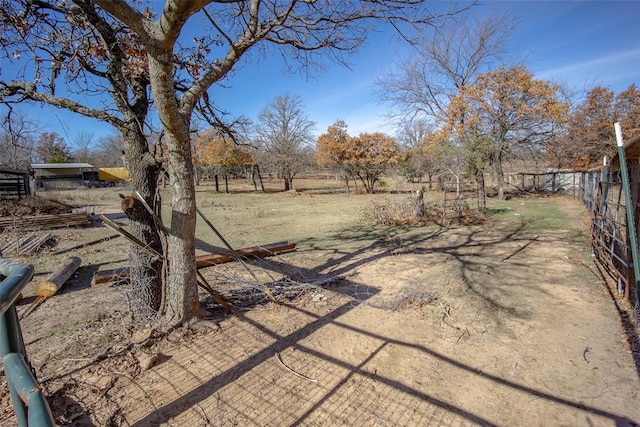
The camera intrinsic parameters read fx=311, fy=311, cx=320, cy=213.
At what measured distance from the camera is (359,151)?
2480cm

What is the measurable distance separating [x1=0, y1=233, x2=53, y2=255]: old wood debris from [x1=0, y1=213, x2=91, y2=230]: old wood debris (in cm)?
146

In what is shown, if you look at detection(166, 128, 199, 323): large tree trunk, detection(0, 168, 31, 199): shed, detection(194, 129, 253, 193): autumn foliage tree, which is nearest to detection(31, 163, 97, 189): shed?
detection(194, 129, 253, 193): autumn foliage tree

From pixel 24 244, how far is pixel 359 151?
20.7 metres

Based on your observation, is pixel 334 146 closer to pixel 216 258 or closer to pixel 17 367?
pixel 216 258

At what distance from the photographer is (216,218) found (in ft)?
44.4

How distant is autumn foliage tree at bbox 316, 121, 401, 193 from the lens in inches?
969

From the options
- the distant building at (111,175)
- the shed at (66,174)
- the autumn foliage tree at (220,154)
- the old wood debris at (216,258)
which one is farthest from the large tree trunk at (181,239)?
the distant building at (111,175)

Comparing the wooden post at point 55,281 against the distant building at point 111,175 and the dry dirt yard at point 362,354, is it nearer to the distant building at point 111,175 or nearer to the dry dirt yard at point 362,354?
the dry dirt yard at point 362,354

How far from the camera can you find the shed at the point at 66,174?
120ft

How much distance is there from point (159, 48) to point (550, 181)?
2635 cm

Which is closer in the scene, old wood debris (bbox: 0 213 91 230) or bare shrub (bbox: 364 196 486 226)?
old wood debris (bbox: 0 213 91 230)

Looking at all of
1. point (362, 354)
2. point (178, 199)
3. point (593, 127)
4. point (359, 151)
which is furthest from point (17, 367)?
point (593, 127)

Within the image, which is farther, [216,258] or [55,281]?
[216,258]

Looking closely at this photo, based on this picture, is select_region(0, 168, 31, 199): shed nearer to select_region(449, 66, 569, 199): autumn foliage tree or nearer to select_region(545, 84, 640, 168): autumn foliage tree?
select_region(449, 66, 569, 199): autumn foliage tree
